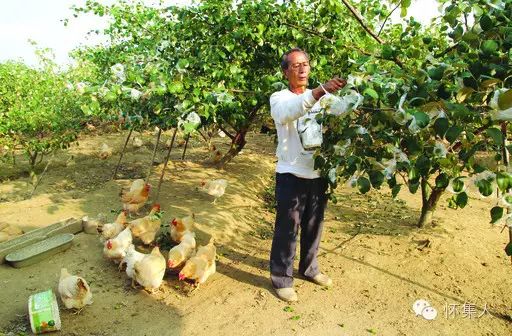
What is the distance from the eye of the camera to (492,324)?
10.9ft

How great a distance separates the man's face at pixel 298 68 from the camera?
3.08m

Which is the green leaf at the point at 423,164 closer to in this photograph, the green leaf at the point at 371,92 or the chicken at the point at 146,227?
the green leaf at the point at 371,92

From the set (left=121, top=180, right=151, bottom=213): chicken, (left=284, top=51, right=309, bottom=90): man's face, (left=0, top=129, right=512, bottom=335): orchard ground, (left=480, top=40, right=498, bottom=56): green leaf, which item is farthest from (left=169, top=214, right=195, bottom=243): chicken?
(left=480, top=40, right=498, bottom=56): green leaf

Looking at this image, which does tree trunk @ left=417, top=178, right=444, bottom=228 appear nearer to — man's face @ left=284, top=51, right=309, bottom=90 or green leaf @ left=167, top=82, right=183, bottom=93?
man's face @ left=284, top=51, right=309, bottom=90

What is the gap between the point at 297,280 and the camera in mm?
3947

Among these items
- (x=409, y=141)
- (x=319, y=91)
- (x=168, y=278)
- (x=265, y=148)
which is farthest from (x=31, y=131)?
(x=409, y=141)

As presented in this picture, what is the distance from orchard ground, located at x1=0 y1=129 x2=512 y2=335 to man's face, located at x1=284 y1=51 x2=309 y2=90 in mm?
1821

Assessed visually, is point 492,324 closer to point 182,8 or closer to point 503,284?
point 503,284

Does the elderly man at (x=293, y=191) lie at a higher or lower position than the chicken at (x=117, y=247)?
higher

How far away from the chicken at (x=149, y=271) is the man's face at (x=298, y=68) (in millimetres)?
1854

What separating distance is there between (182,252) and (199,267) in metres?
0.24

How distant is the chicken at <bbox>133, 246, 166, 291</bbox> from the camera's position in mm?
3555

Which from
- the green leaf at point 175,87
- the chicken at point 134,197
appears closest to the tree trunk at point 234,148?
the chicken at point 134,197

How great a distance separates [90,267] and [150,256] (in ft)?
2.67
